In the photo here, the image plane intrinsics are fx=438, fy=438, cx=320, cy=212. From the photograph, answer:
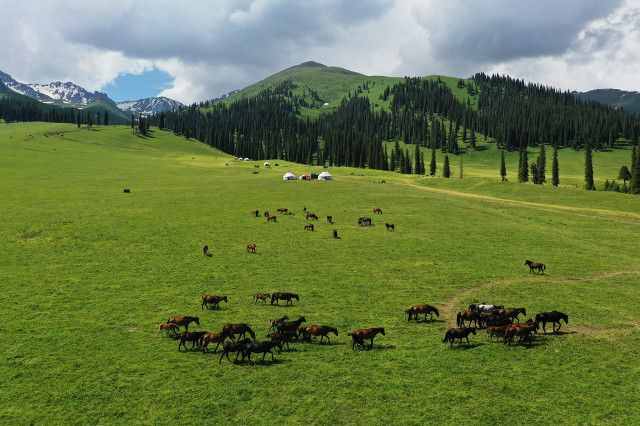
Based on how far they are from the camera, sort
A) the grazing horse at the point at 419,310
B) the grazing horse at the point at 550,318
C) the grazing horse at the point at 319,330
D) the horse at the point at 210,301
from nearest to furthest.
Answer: the grazing horse at the point at 319,330
the grazing horse at the point at 550,318
the grazing horse at the point at 419,310
the horse at the point at 210,301

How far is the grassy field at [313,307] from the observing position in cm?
1639

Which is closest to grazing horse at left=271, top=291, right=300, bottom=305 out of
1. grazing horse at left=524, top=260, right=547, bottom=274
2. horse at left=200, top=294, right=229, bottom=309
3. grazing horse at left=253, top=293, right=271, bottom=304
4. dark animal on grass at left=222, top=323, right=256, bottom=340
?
grazing horse at left=253, top=293, right=271, bottom=304

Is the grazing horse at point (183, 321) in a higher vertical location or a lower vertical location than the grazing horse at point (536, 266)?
lower

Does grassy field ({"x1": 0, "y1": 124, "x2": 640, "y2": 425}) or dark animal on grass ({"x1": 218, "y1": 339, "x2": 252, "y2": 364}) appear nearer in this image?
grassy field ({"x1": 0, "y1": 124, "x2": 640, "y2": 425})

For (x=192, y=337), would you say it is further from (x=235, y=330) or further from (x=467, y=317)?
(x=467, y=317)

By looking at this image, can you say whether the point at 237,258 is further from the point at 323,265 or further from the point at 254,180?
the point at 254,180

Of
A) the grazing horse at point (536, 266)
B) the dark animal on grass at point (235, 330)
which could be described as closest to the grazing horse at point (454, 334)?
the dark animal on grass at point (235, 330)

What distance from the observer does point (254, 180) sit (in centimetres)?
9988

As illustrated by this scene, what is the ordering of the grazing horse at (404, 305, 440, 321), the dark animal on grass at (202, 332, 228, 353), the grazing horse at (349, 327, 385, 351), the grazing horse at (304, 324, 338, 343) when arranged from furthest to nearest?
the grazing horse at (404, 305, 440, 321) → the grazing horse at (304, 324, 338, 343) → the grazing horse at (349, 327, 385, 351) → the dark animal on grass at (202, 332, 228, 353)

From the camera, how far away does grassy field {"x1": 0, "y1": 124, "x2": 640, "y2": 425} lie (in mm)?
16391

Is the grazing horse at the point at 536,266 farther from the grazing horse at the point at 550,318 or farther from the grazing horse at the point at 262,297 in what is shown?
the grazing horse at the point at 262,297

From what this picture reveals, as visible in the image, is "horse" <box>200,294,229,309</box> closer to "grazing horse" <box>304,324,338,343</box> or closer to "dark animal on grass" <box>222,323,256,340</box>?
"dark animal on grass" <box>222,323,256,340</box>

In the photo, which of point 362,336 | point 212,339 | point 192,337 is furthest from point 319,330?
point 192,337

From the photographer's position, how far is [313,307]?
27.1m
